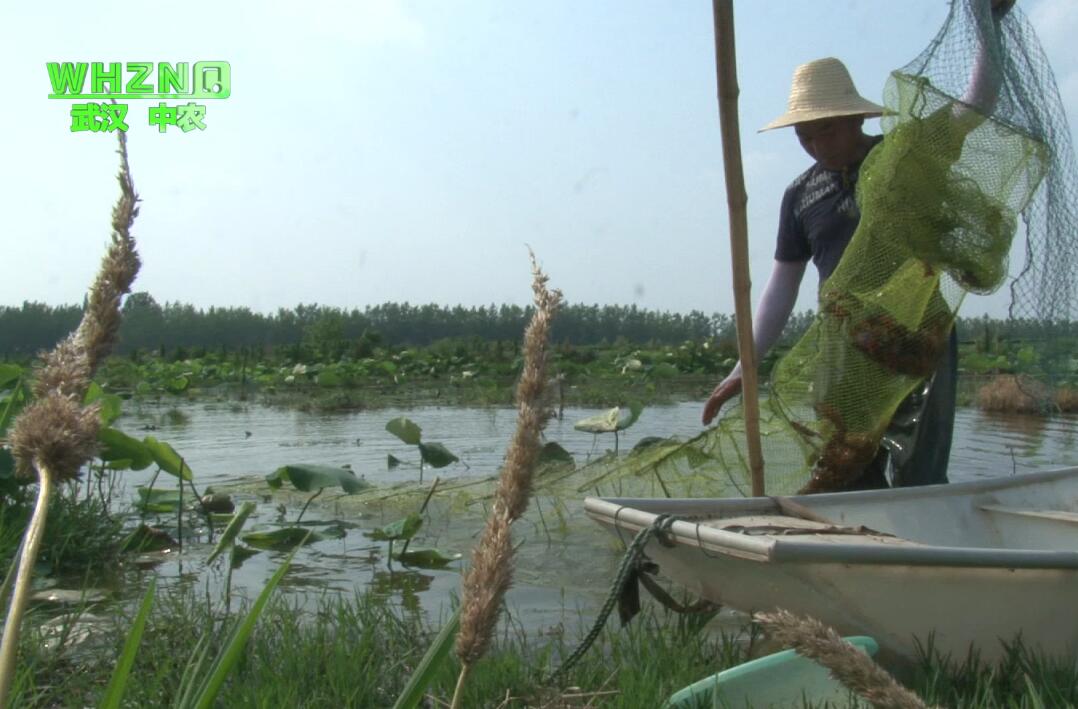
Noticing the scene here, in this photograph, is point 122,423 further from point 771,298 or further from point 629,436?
point 771,298

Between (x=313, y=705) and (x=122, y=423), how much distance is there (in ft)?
30.2

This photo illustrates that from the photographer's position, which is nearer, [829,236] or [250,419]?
[829,236]

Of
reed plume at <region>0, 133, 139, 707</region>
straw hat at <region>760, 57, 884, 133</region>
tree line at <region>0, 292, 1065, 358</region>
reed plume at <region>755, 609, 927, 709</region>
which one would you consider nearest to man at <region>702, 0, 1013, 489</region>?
straw hat at <region>760, 57, 884, 133</region>

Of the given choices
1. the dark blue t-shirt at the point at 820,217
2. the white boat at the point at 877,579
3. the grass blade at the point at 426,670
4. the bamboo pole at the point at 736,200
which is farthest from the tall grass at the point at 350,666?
the dark blue t-shirt at the point at 820,217

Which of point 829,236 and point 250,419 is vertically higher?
point 829,236

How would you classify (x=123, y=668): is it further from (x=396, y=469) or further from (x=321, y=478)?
(x=396, y=469)

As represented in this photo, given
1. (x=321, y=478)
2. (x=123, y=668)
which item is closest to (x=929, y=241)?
(x=321, y=478)

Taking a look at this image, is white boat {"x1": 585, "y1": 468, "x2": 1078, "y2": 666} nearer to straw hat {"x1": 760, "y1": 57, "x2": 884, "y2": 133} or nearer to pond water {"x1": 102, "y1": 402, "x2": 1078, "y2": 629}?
pond water {"x1": 102, "y1": 402, "x2": 1078, "y2": 629}

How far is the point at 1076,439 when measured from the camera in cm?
905

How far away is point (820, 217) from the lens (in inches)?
150

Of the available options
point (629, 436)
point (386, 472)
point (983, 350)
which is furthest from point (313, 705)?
point (983, 350)

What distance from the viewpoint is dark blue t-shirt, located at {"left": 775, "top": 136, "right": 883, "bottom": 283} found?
373cm

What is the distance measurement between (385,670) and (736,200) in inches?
70.6

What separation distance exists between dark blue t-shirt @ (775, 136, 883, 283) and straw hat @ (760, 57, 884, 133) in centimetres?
20
